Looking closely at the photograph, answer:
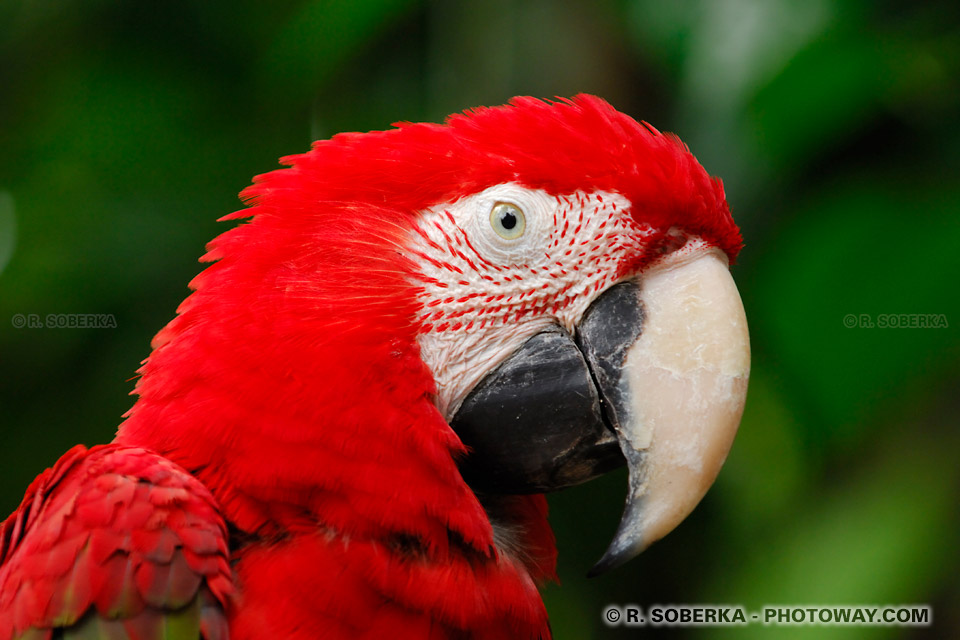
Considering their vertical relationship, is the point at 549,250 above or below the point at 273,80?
below

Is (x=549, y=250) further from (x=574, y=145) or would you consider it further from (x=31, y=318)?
(x=31, y=318)

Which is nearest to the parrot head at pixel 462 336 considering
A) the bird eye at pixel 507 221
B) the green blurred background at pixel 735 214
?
the bird eye at pixel 507 221

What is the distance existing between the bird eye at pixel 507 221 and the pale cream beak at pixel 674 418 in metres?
0.18

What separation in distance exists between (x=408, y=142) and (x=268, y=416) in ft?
1.09

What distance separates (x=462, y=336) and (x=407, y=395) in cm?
9

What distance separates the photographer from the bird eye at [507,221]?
82 cm

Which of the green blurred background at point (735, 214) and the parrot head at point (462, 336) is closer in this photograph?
the parrot head at point (462, 336)

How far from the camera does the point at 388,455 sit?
2.46 feet

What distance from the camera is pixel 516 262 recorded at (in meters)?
0.83

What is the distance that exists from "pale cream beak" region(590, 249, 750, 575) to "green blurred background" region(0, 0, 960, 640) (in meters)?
0.77

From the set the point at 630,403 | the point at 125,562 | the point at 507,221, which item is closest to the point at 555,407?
the point at 630,403

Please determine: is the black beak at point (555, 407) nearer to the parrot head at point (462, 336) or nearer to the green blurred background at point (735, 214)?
the parrot head at point (462, 336)

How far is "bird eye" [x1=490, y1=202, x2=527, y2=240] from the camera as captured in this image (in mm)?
825

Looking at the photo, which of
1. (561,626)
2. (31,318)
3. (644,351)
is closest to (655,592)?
(561,626)
